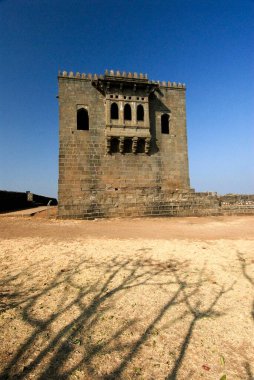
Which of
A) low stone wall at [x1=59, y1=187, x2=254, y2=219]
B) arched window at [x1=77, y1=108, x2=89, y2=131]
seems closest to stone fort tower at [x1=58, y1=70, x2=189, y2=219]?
arched window at [x1=77, y1=108, x2=89, y2=131]

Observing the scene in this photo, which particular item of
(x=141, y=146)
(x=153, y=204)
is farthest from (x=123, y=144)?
(x=153, y=204)

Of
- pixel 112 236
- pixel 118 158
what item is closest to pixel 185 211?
pixel 118 158

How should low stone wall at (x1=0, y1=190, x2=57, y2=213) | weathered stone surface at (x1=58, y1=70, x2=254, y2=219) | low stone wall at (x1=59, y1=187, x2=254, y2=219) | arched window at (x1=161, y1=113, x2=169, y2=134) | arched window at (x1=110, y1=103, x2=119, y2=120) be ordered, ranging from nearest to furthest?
low stone wall at (x1=59, y1=187, x2=254, y2=219) < weathered stone surface at (x1=58, y1=70, x2=254, y2=219) < arched window at (x1=110, y1=103, x2=119, y2=120) < low stone wall at (x1=0, y1=190, x2=57, y2=213) < arched window at (x1=161, y1=113, x2=169, y2=134)

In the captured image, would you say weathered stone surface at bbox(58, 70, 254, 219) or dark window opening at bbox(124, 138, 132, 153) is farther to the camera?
dark window opening at bbox(124, 138, 132, 153)

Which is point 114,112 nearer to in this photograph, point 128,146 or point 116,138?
point 116,138

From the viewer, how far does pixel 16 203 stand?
64.4ft

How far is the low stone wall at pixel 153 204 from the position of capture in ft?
40.7

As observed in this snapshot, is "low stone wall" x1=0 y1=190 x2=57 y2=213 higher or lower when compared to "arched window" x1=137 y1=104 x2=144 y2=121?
lower

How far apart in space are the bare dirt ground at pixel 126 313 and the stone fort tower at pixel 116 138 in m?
9.56

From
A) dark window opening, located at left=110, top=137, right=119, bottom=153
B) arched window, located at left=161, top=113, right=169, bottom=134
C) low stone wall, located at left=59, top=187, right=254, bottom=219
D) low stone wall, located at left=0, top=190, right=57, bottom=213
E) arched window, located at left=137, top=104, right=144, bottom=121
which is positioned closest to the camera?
low stone wall, located at left=59, top=187, right=254, bottom=219

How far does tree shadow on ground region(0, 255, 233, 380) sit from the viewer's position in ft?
7.49

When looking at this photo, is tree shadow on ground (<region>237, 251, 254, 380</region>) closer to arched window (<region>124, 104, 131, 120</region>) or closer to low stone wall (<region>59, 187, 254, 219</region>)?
low stone wall (<region>59, 187, 254, 219</region>)

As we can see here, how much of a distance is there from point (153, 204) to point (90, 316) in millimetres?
10382

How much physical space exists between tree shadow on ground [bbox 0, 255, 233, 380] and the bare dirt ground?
0.04ft
